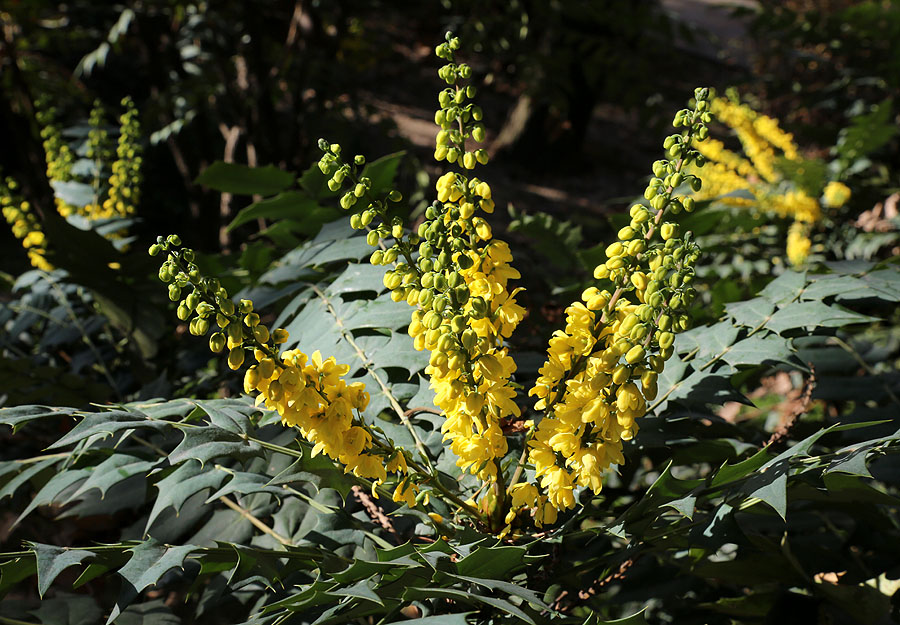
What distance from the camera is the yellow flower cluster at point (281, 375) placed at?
702mm

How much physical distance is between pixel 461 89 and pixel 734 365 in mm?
560

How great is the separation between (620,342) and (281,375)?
348 mm

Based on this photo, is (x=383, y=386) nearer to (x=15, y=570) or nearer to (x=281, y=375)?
(x=281, y=375)

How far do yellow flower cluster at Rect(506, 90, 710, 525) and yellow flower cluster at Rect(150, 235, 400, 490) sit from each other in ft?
0.63

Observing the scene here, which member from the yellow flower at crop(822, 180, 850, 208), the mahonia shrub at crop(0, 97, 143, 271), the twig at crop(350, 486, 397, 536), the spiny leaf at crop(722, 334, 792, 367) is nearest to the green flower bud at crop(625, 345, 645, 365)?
the spiny leaf at crop(722, 334, 792, 367)

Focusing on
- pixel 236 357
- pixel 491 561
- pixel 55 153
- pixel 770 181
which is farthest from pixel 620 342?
pixel 770 181

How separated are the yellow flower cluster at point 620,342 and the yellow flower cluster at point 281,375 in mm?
191

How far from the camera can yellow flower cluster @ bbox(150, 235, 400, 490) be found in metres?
0.70

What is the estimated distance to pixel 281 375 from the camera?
729mm

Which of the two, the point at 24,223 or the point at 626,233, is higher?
the point at 626,233

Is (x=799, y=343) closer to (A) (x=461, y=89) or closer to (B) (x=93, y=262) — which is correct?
(A) (x=461, y=89)

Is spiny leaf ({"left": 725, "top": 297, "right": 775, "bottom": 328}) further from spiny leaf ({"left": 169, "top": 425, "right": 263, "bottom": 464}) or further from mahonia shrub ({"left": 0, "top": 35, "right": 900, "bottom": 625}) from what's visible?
spiny leaf ({"left": 169, "top": 425, "right": 263, "bottom": 464})

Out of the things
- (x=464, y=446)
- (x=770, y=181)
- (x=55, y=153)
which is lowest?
(x=770, y=181)

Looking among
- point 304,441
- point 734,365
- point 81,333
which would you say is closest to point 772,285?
point 734,365
